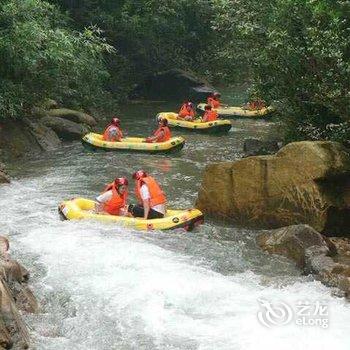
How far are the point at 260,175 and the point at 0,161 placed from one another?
7.22 metres

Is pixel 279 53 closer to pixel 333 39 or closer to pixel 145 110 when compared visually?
pixel 333 39

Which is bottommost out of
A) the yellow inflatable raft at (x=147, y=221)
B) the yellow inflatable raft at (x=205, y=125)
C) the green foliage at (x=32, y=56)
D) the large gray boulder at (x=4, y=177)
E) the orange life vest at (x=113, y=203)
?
the large gray boulder at (x=4, y=177)

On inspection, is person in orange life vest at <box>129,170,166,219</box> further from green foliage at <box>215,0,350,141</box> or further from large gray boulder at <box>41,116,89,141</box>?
large gray boulder at <box>41,116,89,141</box>

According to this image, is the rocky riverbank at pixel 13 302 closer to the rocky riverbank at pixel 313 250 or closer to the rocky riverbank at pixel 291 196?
the rocky riverbank at pixel 313 250

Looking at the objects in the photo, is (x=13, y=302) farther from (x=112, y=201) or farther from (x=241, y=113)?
(x=241, y=113)

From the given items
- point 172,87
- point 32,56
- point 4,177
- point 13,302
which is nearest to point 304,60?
point 4,177

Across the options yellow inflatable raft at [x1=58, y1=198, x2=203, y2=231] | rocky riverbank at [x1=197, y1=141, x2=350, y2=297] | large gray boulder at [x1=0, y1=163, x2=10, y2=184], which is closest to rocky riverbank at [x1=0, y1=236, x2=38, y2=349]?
yellow inflatable raft at [x1=58, y1=198, x2=203, y2=231]

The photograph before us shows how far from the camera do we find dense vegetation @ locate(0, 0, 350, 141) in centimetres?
1015

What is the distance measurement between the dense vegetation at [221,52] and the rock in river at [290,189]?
1.02 metres

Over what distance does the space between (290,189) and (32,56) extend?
8.08 metres

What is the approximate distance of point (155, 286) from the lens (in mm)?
7273

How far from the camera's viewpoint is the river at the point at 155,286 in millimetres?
6082

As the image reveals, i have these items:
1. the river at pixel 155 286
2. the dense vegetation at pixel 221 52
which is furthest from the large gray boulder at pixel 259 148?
the river at pixel 155 286

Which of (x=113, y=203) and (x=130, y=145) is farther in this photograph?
(x=130, y=145)
